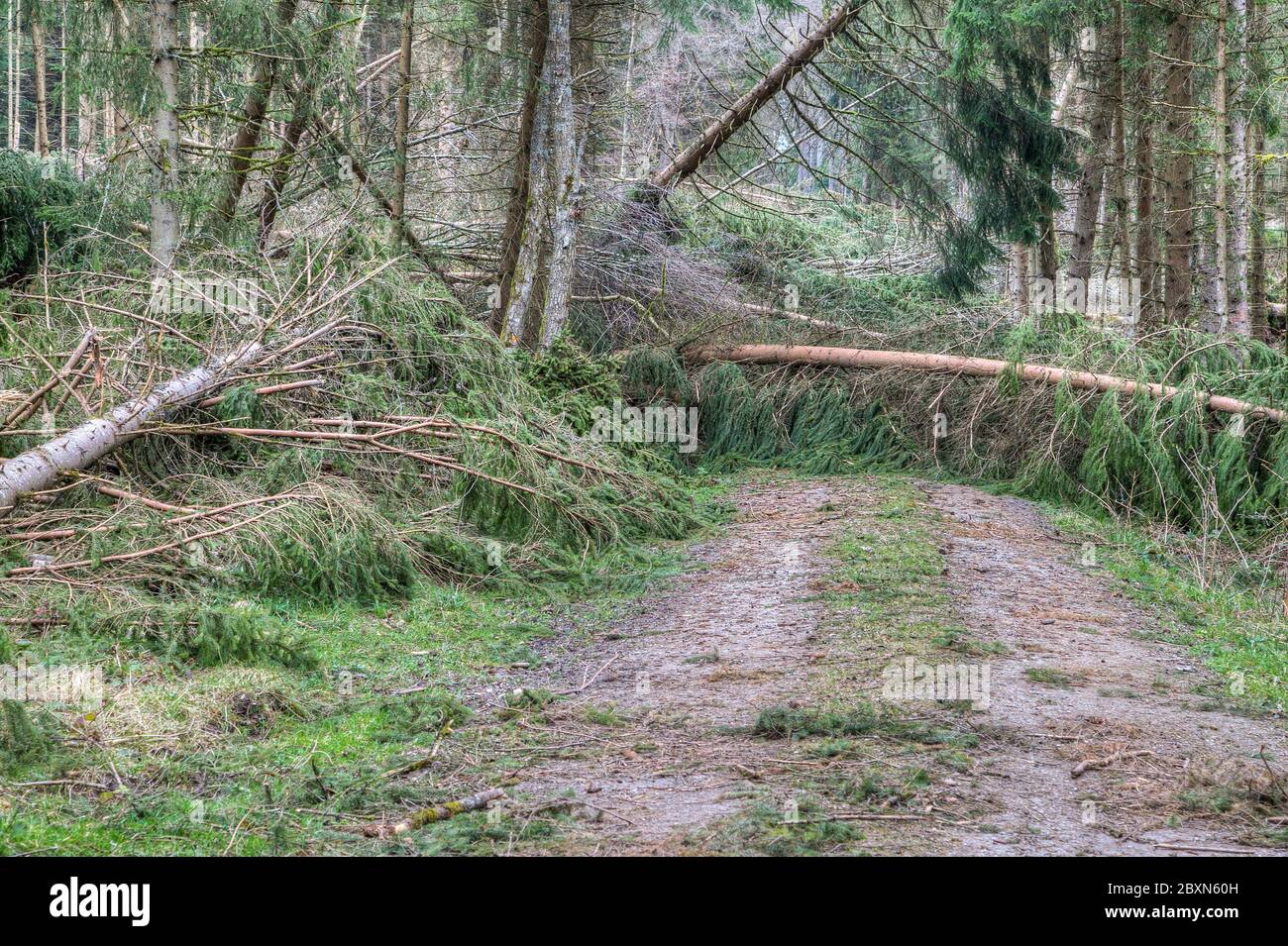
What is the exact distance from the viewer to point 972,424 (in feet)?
41.6

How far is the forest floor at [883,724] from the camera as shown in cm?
380

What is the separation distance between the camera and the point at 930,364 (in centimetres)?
1303

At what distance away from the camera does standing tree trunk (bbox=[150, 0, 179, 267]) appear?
1003 centimetres

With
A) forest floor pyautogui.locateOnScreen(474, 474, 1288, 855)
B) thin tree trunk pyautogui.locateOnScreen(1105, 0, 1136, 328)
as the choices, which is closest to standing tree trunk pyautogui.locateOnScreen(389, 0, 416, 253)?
forest floor pyautogui.locateOnScreen(474, 474, 1288, 855)

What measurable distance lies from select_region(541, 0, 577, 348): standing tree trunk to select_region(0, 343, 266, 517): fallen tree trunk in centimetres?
434

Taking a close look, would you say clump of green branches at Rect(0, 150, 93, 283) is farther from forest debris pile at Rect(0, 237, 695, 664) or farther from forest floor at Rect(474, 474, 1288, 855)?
forest floor at Rect(474, 474, 1288, 855)

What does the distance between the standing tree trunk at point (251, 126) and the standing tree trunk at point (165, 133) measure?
67 centimetres

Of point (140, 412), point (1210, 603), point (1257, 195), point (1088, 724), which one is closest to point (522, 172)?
point (140, 412)

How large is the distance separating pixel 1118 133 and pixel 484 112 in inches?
353

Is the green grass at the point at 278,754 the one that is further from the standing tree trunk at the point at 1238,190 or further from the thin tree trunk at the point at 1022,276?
the thin tree trunk at the point at 1022,276

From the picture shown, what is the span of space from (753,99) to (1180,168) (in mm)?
5254

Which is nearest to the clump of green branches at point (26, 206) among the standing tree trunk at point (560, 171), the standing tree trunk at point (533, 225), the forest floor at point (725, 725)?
the standing tree trunk at point (533, 225)
